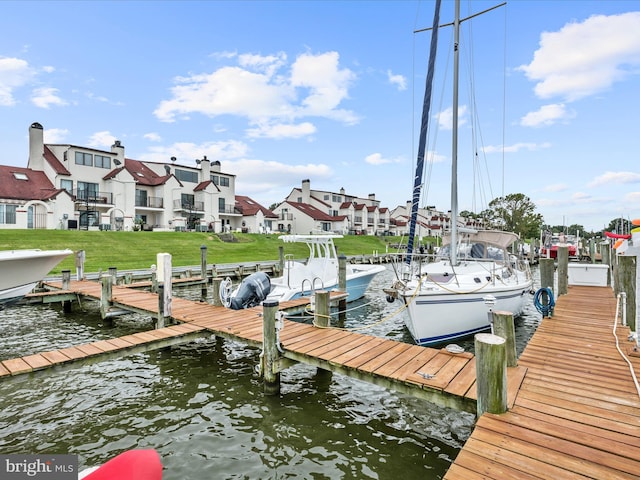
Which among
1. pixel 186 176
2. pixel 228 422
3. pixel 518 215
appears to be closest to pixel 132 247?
pixel 186 176

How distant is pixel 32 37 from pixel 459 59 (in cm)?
1975

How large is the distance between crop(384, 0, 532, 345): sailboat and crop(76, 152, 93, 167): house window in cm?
4041

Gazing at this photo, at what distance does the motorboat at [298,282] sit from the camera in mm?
11531

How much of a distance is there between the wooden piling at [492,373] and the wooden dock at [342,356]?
418 mm

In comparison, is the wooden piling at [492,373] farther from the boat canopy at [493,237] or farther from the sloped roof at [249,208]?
the sloped roof at [249,208]

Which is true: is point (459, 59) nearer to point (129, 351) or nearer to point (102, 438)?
point (129, 351)

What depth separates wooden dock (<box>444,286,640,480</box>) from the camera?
3328 mm

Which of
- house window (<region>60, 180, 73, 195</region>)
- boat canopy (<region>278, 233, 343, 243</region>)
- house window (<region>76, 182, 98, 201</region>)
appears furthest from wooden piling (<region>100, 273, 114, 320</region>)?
house window (<region>60, 180, 73, 195</region>)

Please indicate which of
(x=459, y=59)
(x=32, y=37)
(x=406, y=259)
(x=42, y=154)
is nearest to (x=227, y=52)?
(x=32, y=37)

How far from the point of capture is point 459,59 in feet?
42.3

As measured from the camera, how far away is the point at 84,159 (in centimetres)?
3884

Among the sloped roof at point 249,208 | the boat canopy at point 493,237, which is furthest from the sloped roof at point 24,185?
the boat canopy at point 493,237

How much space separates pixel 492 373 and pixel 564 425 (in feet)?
3.05

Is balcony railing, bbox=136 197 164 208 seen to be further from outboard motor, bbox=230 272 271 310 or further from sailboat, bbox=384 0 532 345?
sailboat, bbox=384 0 532 345
